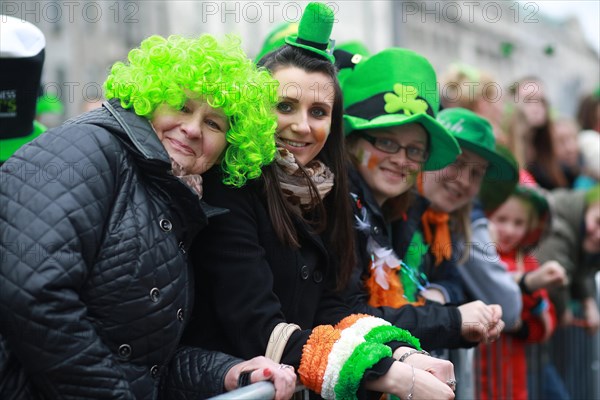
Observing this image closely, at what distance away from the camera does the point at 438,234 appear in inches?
139

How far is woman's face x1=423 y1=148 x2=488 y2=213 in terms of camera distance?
3.61m

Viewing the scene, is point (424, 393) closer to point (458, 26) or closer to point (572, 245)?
point (572, 245)

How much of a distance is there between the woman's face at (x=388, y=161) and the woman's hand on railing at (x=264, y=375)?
41.9 inches

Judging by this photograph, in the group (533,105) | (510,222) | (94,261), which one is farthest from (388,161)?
(533,105)

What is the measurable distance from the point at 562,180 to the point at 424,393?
4371 millimetres

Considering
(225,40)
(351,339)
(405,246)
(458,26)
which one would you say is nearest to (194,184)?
(225,40)

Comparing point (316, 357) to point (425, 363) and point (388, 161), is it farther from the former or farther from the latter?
point (388, 161)

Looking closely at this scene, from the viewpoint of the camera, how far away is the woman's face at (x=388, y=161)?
3.09 meters

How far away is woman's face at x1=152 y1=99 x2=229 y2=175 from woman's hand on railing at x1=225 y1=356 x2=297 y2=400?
0.56m

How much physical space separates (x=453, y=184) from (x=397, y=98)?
648 mm

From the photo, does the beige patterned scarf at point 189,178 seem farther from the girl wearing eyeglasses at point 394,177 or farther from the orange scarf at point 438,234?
the orange scarf at point 438,234

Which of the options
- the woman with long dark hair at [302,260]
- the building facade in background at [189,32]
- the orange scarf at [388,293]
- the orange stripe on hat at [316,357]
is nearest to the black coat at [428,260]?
the orange scarf at [388,293]

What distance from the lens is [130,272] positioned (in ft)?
6.49

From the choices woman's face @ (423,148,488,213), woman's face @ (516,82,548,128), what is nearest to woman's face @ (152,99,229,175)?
woman's face @ (423,148,488,213)
